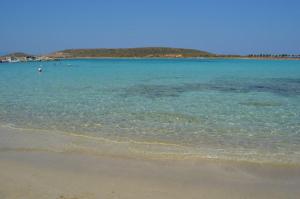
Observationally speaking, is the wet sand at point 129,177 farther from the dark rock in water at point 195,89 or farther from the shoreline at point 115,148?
the dark rock in water at point 195,89

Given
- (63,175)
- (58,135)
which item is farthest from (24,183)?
(58,135)

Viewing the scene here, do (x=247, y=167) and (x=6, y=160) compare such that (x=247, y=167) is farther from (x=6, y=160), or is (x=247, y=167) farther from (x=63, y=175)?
(x=6, y=160)

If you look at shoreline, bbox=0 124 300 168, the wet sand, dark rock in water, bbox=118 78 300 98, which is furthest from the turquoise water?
dark rock in water, bbox=118 78 300 98

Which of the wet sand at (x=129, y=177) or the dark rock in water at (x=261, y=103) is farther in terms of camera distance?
the dark rock in water at (x=261, y=103)

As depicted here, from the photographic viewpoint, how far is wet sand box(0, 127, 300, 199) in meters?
5.95

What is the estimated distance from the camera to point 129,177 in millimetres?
6758

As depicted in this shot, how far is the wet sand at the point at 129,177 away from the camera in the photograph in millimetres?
5945

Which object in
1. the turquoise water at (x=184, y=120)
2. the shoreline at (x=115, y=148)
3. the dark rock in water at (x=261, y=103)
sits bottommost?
the shoreline at (x=115, y=148)

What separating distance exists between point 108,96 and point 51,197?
14575 mm

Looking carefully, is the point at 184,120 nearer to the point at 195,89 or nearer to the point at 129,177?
the point at 129,177

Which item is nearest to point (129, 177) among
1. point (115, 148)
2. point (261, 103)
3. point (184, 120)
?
point (115, 148)

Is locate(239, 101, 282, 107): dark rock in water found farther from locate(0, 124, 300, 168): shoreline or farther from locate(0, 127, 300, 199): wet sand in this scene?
locate(0, 127, 300, 199): wet sand

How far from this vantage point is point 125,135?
1056cm

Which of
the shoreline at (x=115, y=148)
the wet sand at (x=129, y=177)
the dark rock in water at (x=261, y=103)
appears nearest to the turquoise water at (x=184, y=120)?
the dark rock in water at (x=261, y=103)
